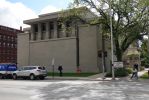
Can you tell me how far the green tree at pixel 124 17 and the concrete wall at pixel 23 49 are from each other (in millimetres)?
19789

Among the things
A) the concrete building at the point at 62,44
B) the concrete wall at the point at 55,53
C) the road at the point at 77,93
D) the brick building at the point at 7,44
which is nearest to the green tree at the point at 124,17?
the concrete building at the point at 62,44

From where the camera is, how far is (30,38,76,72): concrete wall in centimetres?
5356

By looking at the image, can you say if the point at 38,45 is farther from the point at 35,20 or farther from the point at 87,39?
the point at 87,39

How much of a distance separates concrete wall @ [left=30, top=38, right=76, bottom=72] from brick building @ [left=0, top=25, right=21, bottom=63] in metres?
53.7

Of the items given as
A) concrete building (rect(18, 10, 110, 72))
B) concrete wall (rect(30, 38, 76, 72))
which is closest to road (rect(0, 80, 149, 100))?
concrete building (rect(18, 10, 110, 72))

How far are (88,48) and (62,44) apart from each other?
5.17 m

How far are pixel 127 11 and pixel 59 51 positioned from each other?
726 inches

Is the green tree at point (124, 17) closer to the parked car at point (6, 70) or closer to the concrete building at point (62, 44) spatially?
the concrete building at point (62, 44)

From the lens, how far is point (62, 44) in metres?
54.9

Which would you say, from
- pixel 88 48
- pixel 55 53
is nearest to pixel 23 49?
pixel 55 53

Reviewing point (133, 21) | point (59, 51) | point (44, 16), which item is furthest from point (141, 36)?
point (44, 16)

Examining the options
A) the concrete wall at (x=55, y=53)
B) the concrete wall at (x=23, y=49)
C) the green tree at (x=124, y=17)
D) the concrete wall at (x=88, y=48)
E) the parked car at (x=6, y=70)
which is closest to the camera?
the green tree at (x=124, y=17)

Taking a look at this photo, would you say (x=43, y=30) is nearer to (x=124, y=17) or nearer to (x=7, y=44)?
(x=124, y=17)

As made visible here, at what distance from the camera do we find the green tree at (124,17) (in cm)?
3972
